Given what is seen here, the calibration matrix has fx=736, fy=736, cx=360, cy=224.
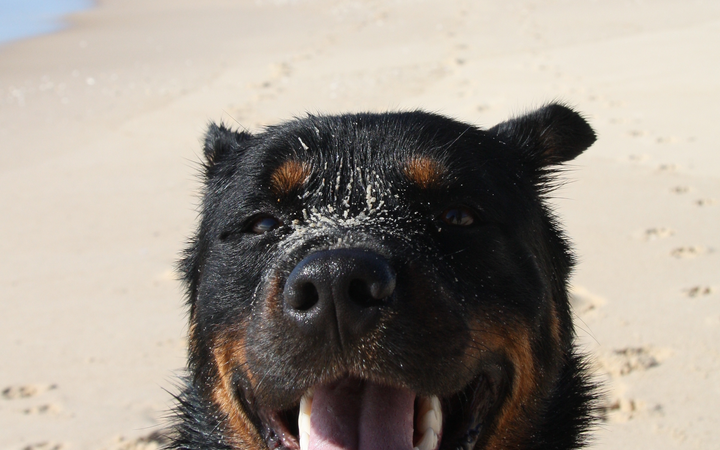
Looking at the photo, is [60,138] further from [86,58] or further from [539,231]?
[539,231]

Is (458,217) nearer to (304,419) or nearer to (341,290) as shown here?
(341,290)

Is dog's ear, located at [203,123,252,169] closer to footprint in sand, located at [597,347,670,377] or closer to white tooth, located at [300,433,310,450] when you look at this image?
white tooth, located at [300,433,310,450]

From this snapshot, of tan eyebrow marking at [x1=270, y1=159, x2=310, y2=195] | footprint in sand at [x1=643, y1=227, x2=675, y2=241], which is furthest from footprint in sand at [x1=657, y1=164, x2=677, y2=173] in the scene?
tan eyebrow marking at [x1=270, y1=159, x2=310, y2=195]

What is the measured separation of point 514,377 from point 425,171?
94cm

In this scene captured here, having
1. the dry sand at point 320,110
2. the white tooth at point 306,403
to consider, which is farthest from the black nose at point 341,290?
the dry sand at point 320,110

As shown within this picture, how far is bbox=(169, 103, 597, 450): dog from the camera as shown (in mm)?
2580

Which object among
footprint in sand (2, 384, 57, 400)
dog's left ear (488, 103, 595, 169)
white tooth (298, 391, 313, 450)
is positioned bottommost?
footprint in sand (2, 384, 57, 400)

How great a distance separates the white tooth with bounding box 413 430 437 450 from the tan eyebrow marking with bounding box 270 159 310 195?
1146mm

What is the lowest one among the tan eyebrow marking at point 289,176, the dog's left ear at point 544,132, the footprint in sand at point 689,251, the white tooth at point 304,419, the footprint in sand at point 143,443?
the footprint in sand at point 689,251

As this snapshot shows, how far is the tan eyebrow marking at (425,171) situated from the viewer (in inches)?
121

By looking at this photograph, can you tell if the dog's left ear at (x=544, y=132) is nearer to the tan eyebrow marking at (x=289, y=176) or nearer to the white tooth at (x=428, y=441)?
the tan eyebrow marking at (x=289, y=176)

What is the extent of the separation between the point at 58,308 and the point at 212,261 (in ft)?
12.1

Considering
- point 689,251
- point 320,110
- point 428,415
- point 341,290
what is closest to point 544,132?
point 428,415

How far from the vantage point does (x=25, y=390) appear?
207 inches
